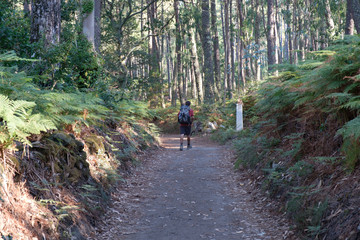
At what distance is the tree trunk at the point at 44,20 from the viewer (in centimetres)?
866

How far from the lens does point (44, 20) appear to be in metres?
8.66

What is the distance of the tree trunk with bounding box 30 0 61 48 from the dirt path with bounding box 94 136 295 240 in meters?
4.10

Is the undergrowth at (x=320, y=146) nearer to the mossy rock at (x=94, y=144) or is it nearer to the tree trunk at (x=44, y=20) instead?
the mossy rock at (x=94, y=144)

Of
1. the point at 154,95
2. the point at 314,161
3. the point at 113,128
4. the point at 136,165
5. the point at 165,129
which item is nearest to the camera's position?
the point at 314,161

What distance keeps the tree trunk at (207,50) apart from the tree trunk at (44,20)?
13.2 m

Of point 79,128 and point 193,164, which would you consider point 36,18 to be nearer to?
point 79,128

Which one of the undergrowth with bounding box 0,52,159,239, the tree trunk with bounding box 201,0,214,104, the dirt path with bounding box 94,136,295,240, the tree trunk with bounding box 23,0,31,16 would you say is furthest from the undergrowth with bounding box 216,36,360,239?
the tree trunk with bounding box 201,0,214,104

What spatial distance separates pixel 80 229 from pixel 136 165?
5.15 m

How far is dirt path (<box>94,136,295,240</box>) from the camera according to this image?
5.22 metres

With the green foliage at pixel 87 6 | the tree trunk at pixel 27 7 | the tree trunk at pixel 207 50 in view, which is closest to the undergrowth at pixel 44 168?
the tree trunk at pixel 27 7

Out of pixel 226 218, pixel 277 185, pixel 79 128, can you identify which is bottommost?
pixel 226 218

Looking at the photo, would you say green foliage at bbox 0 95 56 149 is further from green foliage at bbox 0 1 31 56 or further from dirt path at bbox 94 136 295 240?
green foliage at bbox 0 1 31 56

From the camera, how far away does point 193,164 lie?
10.9 m

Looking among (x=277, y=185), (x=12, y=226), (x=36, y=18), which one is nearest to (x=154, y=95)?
(x=36, y=18)
